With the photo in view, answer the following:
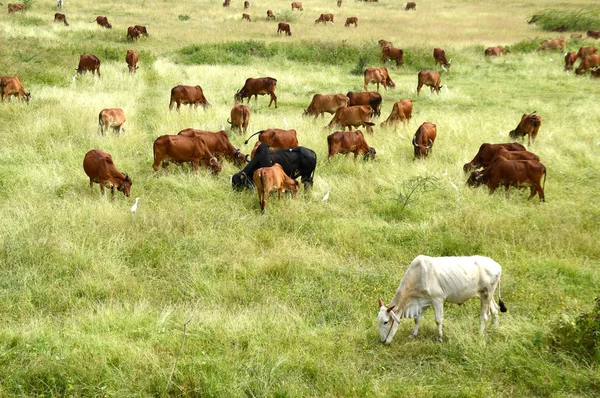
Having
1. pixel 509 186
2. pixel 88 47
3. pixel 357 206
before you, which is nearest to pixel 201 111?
pixel 357 206

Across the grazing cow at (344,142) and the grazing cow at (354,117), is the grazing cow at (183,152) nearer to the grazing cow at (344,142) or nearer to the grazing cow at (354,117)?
the grazing cow at (344,142)

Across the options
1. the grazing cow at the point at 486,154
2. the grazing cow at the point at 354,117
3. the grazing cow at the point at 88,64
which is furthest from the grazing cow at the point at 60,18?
the grazing cow at the point at 486,154

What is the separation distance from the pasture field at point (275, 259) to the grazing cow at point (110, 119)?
12.6 inches

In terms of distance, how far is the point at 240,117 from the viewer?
45.0 ft

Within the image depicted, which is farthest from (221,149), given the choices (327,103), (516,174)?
(516,174)

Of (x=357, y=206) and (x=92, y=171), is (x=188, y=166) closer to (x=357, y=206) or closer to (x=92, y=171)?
(x=92, y=171)

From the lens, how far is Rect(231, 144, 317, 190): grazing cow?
33.6ft

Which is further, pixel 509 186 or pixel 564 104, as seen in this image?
pixel 564 104

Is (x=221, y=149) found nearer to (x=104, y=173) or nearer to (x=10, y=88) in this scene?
(x=104, y=173)

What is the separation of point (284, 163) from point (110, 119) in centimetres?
482

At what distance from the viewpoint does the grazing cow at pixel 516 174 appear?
32.0 feet

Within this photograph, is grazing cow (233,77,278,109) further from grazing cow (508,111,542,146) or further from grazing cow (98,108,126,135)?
grazing cow (508,111,542,146)

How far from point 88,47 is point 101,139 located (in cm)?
1219

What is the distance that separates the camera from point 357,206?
982cm
